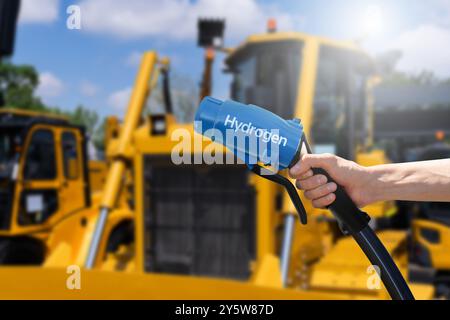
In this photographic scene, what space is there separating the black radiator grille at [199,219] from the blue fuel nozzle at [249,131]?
3169mm

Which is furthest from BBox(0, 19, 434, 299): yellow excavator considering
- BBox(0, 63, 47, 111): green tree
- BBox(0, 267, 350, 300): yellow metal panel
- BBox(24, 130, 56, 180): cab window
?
BBox(0, 63, 47, 111): green tree

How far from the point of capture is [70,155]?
6.66m

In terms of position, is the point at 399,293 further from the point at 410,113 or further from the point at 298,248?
the point at 410,113

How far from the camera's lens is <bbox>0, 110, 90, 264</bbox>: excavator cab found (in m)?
5.75

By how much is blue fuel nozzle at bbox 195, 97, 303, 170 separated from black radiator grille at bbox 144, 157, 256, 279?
125 inches

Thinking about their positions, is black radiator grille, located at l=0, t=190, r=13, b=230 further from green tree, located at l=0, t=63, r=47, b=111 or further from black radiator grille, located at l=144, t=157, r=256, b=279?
green tree, located at l=0, t=63, r=47, b=111

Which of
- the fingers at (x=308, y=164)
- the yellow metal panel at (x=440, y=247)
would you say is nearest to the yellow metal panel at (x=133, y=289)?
the fingers at (x=308, y=164)

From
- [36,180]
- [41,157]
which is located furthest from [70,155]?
[36,180]

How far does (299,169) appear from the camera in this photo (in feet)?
2.57

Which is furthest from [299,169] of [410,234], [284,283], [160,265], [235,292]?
[410,234]

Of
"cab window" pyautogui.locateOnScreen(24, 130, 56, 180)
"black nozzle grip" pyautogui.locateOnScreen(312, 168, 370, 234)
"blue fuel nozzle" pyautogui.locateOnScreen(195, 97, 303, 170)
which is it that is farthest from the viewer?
"cab window" pyautogui.locateOnScreen(24, 130, 56, 180)

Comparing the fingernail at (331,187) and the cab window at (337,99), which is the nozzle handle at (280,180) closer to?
the fingernail at (331,187)

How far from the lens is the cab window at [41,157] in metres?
6.00

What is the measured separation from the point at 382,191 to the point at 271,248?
2.95 m
